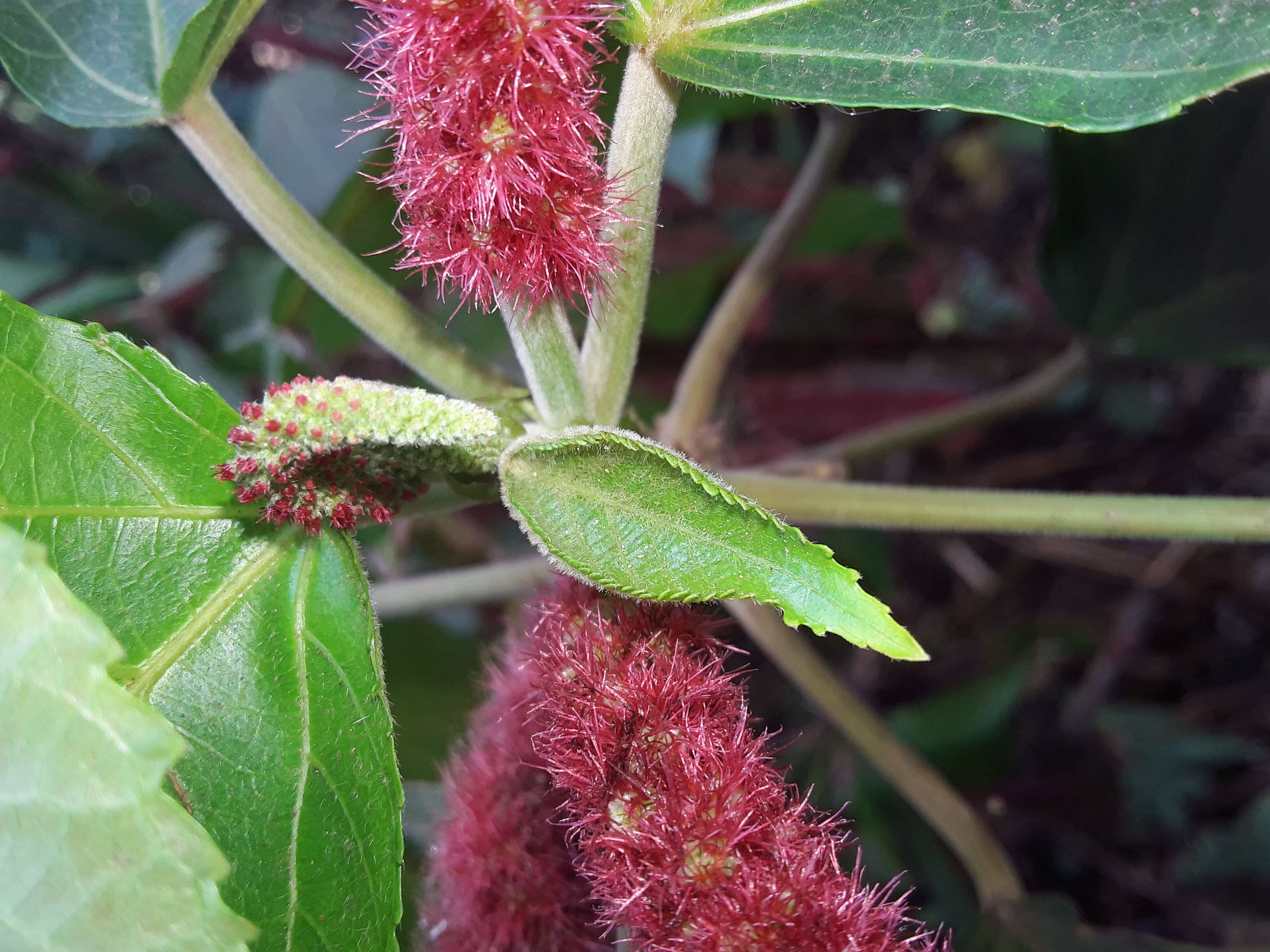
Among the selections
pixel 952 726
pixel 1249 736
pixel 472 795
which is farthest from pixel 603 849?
pixel 1249 736

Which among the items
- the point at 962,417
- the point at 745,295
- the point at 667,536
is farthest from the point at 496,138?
the point at 962,417

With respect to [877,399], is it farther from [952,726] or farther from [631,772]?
[631,772]

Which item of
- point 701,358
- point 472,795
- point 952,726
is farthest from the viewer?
point 952,726

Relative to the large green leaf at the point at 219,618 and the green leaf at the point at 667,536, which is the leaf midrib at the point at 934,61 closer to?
the green leaf at the point at 667,536

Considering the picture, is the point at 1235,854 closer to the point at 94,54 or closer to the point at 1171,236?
the point at 1171,236

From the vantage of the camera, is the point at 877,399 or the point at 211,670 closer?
the point at 211,670

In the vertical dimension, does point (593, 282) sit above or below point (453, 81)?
below
